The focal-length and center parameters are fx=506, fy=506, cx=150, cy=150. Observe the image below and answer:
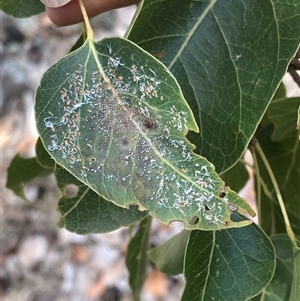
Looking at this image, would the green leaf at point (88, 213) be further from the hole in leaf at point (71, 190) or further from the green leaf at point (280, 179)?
the green leaf at point (280, 179)

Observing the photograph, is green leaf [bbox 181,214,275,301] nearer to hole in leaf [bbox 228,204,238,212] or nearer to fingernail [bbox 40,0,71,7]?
hole in leaf [bbox 228,204,238,212]

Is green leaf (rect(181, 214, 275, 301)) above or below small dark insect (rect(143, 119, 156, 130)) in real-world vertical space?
below

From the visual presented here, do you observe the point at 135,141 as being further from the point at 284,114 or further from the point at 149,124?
the point at 284,114

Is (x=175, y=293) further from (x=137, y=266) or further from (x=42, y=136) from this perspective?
(x=42, y=136)

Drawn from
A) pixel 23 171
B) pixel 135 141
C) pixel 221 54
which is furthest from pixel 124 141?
pixel 23 171

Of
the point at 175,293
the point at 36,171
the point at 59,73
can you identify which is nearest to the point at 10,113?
the point at 175,293

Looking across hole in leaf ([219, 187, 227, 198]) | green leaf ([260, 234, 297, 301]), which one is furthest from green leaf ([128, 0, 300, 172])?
green leaf ([260, 234, 297, 301])
